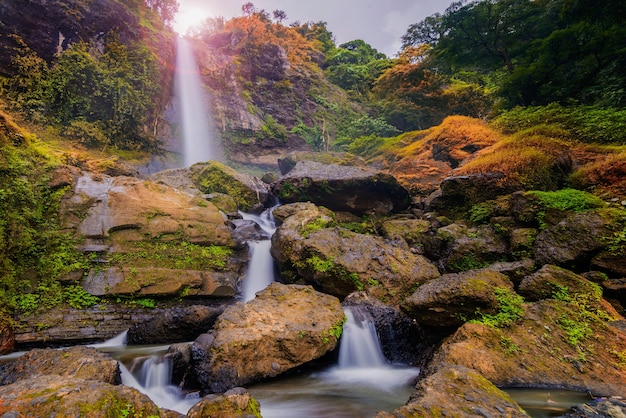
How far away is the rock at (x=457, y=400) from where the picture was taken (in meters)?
2.74

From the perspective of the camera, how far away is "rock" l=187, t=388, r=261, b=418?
2889 mm

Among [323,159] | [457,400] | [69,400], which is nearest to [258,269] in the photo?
[69,400]

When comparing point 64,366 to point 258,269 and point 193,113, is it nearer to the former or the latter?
point 258,269

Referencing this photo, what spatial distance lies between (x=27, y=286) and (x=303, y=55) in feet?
109

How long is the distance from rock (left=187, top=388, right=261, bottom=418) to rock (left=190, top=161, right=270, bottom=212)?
1167 cm

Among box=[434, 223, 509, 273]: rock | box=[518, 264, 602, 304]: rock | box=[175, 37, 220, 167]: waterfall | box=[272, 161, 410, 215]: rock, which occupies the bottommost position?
box=[518, 264, 602, 304]: rock

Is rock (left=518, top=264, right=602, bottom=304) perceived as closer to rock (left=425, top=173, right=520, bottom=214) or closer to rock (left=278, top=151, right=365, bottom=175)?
rock (left=425, top=173, right=520, bottom=214)

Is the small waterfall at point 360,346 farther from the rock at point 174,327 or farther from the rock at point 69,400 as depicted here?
the rock at point 69,400

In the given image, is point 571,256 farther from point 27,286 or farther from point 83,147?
point 83,147

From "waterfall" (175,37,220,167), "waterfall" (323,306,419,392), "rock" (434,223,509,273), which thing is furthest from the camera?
"waterfall" (175,37,220,167)

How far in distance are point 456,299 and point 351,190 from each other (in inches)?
321

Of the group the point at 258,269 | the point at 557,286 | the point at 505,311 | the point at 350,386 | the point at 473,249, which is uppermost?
the point at 473,249

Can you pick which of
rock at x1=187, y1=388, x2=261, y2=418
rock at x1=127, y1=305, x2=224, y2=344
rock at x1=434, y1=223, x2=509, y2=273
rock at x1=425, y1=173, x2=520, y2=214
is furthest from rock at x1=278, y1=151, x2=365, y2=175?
rock at x1=187, y1=388, x2=261, y2=418

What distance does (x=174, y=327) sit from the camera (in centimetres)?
680
